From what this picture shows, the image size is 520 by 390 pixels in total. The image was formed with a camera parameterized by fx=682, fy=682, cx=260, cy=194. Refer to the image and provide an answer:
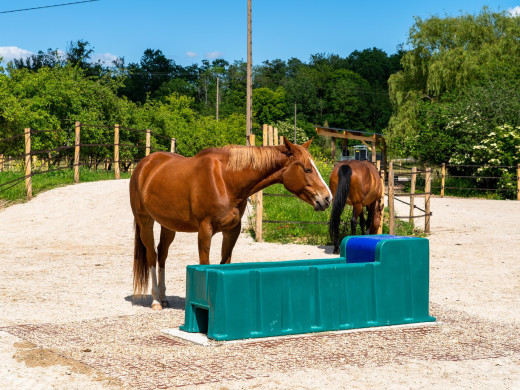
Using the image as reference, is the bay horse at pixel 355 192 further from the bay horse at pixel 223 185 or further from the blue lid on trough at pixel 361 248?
the bay horse at pixel 223 185

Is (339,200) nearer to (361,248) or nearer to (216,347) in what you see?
(361,248)

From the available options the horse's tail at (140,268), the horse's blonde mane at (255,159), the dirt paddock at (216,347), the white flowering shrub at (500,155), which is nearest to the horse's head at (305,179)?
the horse's blonde mane at (255,159)

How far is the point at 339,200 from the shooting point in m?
12.3

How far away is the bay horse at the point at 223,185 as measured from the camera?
22.7 ft

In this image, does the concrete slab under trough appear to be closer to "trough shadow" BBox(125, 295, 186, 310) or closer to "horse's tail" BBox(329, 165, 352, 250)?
"trough shadow" BBox(125, 295, 186, 310)

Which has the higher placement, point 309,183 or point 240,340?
point 309,183

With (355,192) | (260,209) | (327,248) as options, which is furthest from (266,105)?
(355,192)

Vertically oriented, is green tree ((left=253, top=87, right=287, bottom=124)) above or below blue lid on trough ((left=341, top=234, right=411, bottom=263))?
above

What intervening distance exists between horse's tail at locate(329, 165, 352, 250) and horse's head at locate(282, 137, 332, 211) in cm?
533

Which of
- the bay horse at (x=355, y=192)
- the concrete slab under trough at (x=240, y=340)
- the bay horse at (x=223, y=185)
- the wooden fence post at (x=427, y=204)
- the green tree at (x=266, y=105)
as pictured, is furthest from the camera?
the green tree at (x=266, y=105)

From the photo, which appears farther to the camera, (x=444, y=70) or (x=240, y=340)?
(x=444, y=70)

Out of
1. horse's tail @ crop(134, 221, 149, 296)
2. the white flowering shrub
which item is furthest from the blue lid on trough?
the white flowering shrub

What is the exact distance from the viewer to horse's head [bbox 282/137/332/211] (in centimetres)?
681

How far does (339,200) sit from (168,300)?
4885 mm
